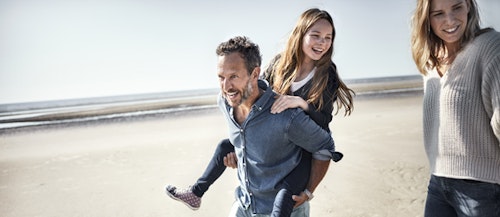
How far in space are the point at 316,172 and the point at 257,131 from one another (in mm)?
446

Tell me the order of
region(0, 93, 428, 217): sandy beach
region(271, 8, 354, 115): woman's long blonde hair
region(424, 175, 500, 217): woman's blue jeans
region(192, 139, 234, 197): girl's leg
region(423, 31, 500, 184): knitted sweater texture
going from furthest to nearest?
region(0, 93, 428, 217): sandy beach
region(192, 139, 234, 197): girl's leg
region(271, 8, 354, 115): woman's long blonde hair
region(424, 175, 500, 217): woman's blue jeans
region(423, 31, 500, 184): knitted sweater texture

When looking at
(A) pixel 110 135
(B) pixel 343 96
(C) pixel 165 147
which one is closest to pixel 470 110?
(B) pixel 343 96

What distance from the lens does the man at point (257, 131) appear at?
1951 millimetres

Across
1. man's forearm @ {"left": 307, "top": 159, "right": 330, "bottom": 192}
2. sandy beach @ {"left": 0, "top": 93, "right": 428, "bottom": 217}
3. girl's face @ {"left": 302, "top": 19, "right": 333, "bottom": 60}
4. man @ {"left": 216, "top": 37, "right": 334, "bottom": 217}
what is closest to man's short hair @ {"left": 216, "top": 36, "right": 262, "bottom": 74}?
man @ {"left": 216, "top": 37, "right": 334, "bottom": 217}

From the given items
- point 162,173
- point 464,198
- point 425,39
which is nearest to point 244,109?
point 425,39

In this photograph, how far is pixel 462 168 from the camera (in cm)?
190

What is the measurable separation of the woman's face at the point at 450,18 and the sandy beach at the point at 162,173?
3184 millimetres

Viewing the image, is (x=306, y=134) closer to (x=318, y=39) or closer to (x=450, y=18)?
(x=318, y=39)

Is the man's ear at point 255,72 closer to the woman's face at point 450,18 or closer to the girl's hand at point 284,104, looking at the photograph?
the girl's hand at point 284,104

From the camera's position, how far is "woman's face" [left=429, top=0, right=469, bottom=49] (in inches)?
75.7

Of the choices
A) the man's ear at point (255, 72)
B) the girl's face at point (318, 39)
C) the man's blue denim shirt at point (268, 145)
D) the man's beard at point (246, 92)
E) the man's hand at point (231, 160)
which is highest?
the girl's face at point (318, 39)

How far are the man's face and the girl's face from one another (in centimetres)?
62

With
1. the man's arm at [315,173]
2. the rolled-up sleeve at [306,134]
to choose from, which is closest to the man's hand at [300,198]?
the man's arm at [315,173]

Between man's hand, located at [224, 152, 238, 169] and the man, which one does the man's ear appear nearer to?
the man
